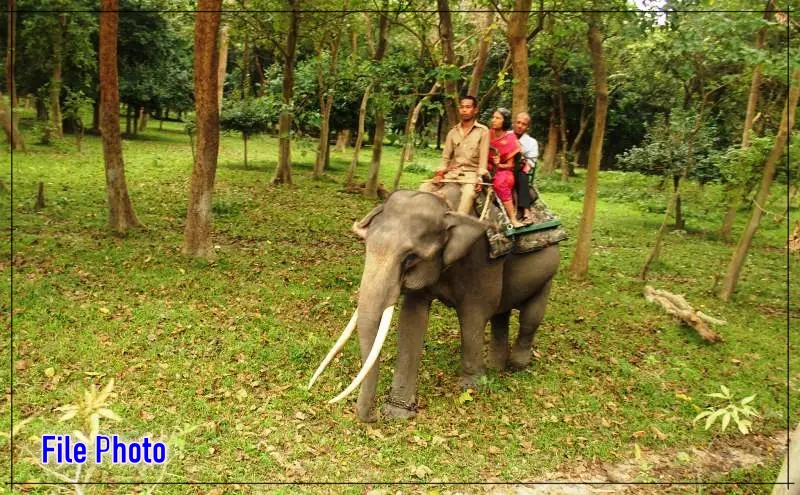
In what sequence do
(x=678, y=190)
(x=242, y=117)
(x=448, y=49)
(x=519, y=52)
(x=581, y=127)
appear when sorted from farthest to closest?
(x=581, y=127) < (x=242, y=117) < (x=678, y=190) < (x=448, y=49) < (x=519, y=52)

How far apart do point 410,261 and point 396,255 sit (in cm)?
21

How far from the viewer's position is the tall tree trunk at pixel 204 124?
980 cm

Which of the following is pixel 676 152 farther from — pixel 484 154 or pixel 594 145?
pixel 484 154

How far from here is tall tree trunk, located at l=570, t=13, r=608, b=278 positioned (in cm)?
1091

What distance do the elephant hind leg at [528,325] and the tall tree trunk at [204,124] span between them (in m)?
5.61

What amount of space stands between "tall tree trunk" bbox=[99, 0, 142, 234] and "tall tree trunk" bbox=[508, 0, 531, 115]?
6.57 metres

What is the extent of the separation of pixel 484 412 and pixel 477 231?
216cm

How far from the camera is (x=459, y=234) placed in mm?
6234

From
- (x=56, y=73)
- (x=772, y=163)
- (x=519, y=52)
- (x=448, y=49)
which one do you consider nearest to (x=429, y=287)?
(x=519, y=52)

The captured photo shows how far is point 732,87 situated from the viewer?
17750 mm

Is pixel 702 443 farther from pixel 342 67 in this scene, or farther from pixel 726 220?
pixel 342 67

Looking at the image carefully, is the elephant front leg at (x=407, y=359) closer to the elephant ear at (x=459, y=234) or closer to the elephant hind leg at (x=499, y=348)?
the elephant ear at (x=459, y=234)

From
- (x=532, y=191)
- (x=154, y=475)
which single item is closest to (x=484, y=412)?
(x=532, y=191)

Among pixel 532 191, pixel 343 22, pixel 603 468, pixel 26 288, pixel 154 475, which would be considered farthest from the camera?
pixel 343 22
